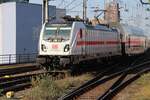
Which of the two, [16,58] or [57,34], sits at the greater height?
[57,34]

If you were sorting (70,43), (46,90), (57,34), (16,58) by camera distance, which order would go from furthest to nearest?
(16,58) → (57,34) → (70,43) → (46,90)

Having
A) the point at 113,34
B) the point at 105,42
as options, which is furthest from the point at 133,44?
the point at 105,42

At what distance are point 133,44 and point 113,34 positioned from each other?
799cm

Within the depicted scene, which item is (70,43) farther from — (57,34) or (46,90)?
(46,90)

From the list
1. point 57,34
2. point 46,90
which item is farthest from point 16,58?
point 46,90

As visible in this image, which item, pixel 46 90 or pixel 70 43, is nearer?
pixel 46 90

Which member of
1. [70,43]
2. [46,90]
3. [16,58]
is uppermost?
[70,43]

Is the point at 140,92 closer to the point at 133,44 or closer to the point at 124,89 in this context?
the point at 124,89

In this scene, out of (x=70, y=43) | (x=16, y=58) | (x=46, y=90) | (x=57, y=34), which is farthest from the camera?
(x=16, y=58)

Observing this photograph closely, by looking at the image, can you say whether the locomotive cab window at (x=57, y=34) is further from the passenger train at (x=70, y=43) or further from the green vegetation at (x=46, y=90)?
the green vegetation at (x=46, y=90)

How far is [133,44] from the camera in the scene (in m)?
45.0

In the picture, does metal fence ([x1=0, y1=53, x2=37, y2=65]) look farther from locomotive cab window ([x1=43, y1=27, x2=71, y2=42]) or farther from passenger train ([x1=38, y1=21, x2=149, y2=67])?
locomotive cab window ([x1=43, y1=27, x2=71, y2=42])

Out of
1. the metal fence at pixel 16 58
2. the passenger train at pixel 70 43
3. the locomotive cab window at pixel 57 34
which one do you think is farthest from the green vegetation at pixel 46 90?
the metal fence at pixel 16 58

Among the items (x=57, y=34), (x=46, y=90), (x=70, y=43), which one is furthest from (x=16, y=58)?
(x=46, y=90)
